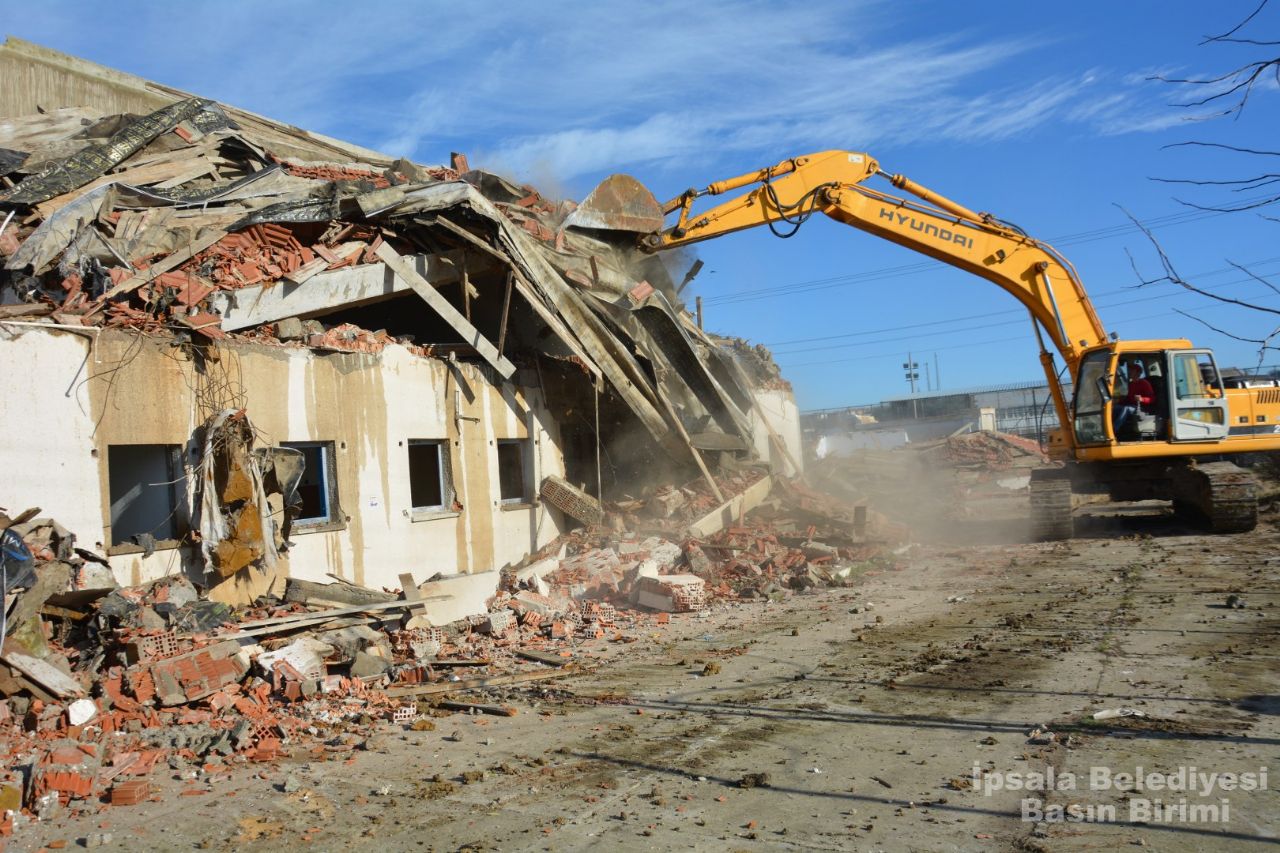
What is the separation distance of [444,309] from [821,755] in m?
8.34

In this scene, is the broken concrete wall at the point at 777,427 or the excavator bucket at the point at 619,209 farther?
the broken concrete wall at the point at 777,427

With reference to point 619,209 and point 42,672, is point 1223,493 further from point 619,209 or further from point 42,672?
point 42,672

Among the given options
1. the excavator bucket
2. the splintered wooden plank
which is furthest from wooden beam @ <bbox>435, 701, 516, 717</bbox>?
the excavator bucket

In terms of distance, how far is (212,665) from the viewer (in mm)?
7504

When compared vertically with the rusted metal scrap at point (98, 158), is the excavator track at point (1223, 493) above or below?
below

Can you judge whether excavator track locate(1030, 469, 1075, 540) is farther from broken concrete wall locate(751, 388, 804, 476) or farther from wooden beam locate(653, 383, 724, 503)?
wooden beam locate(653, 383, 724, 503)

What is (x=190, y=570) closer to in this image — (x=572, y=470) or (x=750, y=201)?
(x=572, y=470)

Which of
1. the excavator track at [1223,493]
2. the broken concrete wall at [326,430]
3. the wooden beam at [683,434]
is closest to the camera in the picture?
the broken concrete wall at [326,430]

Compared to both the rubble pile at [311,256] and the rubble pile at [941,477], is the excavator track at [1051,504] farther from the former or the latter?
the rubble pile at [311,256]

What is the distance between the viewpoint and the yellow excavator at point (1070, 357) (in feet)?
46.4

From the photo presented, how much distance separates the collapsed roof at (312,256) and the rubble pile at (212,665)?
273 cm

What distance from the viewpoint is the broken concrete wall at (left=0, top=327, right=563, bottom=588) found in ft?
27.2

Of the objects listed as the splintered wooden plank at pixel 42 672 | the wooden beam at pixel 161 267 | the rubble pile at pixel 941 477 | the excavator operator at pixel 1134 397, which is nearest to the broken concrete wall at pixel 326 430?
the wooden beam at pixel 161 267

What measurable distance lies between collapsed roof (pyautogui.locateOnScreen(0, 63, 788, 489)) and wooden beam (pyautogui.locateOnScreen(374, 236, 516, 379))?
0.07ft
